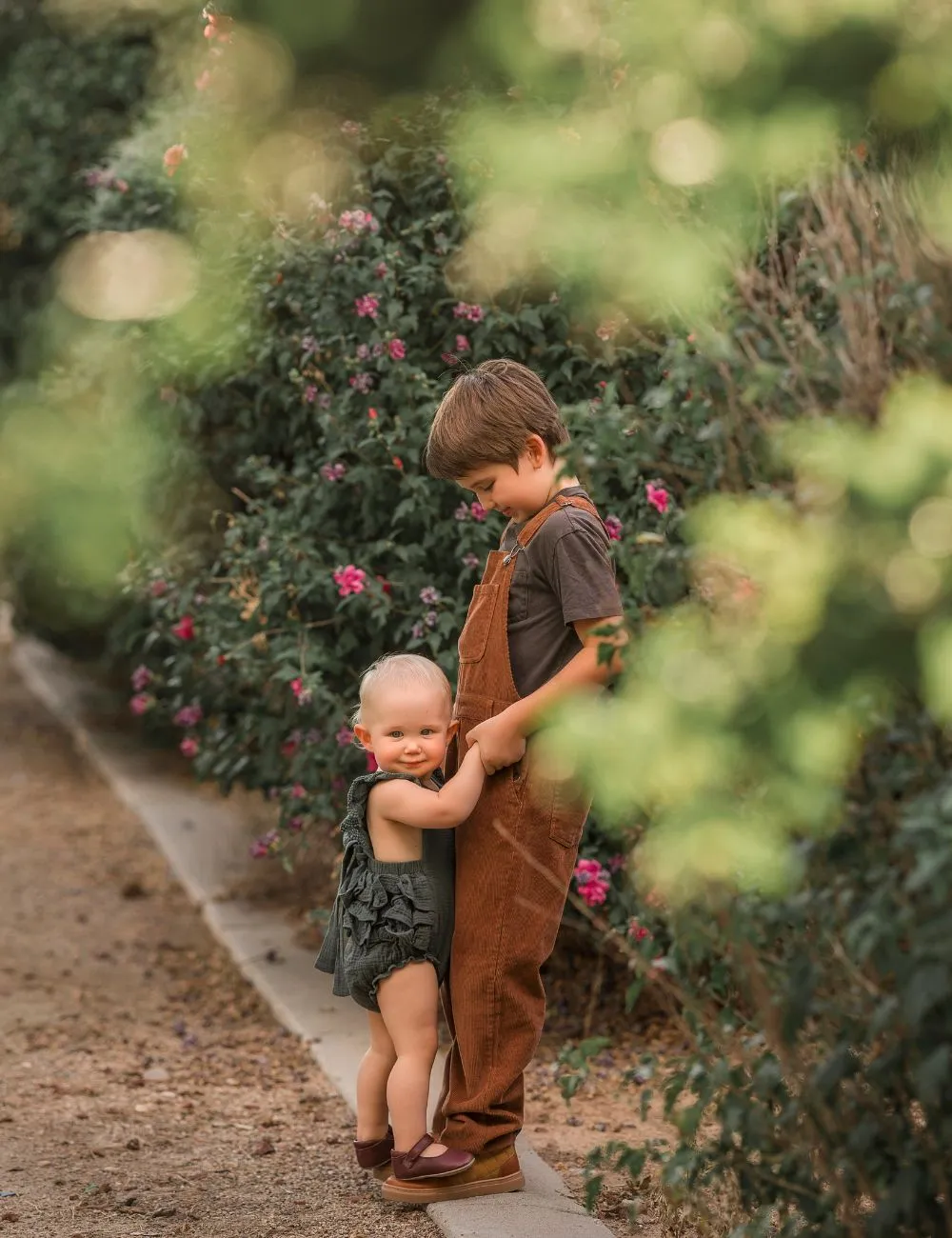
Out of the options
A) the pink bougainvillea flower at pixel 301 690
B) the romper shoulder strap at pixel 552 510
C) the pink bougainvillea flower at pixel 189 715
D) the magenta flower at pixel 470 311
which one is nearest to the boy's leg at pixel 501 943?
the romper shoulder strap at pixel 552 510

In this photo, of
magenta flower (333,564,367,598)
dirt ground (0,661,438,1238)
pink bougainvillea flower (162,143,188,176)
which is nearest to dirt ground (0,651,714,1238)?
dirt ground (0,661,438,1238)

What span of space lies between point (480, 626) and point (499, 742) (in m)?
0.26

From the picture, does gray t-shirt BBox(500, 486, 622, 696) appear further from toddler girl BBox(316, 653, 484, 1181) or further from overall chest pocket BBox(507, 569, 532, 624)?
toddler girl BBox(316, 653, 484, 1181)

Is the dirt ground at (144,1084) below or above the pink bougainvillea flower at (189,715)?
below

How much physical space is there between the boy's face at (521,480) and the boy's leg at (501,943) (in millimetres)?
522

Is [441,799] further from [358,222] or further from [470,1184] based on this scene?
[358,222]

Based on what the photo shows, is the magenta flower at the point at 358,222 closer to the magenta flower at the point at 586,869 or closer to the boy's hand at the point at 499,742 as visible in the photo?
the magenta flower at the point at 586,869

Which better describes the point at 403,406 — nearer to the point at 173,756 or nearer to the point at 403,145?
the point at 403,145

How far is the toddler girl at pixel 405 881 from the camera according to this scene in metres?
3.21

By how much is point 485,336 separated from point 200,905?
9.63 feet

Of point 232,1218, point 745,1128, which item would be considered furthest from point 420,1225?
point 745,1128

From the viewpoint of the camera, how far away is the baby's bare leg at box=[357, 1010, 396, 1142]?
3.40m

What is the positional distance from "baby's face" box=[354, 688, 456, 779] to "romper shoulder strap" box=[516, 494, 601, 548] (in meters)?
0.34

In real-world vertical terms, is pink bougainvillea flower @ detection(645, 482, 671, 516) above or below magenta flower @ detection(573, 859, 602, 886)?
above
